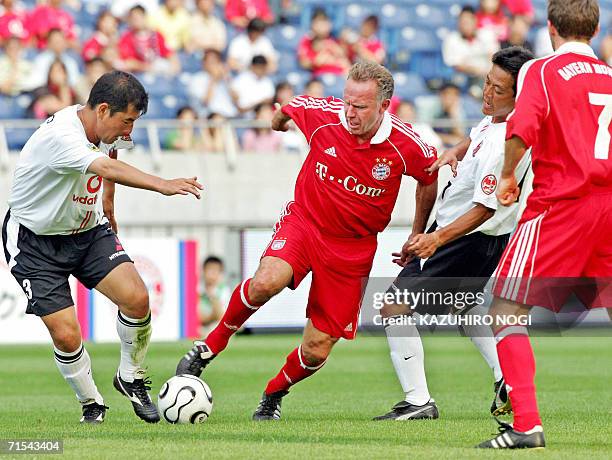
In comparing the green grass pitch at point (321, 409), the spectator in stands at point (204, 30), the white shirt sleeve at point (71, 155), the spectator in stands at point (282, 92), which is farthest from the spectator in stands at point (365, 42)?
the white shirt sleeve at point (71, 155)

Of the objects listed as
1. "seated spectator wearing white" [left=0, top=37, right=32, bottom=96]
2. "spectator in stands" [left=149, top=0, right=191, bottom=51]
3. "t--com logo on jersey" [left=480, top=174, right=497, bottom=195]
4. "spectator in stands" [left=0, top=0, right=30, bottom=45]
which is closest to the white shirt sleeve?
"t--com logo on jersey" [left=480, top=174, right=497, bottom=195]

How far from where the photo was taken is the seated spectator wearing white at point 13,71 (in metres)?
17.6

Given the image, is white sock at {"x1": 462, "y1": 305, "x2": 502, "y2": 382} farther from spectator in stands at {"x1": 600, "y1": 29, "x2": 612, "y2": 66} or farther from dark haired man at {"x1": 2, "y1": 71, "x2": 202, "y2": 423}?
spectator in stands at {"x1": 600, "y1": 29, "x2": 612, "y2": 66}

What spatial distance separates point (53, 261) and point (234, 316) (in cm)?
119

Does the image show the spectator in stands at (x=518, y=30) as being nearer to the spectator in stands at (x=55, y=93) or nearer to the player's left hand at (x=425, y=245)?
the spectator in stands at (x=55, y=93)

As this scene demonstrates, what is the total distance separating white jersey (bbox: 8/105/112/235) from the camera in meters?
7.27

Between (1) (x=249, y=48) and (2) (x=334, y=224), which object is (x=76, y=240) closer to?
(2) (x=334, y=224)

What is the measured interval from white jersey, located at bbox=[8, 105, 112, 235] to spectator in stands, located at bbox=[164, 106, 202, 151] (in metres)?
10.3

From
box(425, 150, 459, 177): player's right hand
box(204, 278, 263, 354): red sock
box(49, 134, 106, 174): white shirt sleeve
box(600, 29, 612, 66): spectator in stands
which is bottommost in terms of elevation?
box(204, 278, 263, 354): red sock

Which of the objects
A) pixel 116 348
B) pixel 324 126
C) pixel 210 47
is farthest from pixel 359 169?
pixel 210 47

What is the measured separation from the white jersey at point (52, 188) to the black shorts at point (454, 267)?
2.15m

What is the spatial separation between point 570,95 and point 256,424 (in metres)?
2.91

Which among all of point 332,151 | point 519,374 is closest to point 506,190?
point 519,374

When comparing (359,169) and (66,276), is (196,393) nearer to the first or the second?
(66,276)
